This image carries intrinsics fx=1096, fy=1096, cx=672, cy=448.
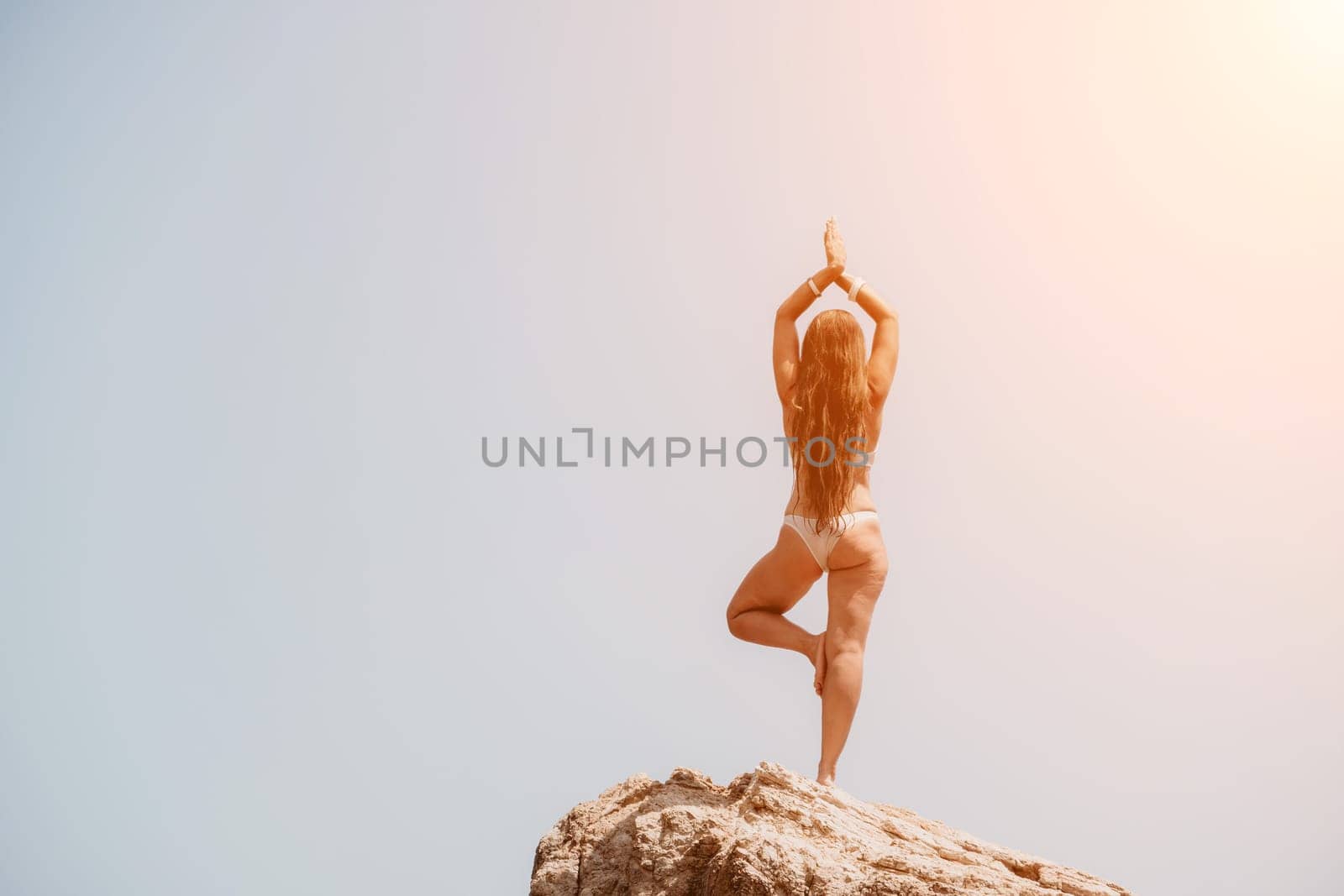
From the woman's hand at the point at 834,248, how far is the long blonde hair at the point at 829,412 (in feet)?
1.34

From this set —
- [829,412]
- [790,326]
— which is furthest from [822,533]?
[790,326]

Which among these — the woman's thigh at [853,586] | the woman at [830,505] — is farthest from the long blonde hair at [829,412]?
the woman's thigh at [853,586]

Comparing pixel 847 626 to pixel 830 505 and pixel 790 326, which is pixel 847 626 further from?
pixel 790 326

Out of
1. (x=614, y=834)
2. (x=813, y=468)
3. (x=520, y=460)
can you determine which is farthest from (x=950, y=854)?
(x=520, y=460)

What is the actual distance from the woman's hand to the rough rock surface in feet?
11.3

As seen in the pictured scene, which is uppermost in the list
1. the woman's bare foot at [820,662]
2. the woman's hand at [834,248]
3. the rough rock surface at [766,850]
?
the woman's hand at [834,248]

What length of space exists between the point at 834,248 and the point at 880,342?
2.51ft

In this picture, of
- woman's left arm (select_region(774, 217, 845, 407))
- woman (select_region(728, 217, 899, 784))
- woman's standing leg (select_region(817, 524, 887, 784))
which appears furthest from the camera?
woman's left arm (select_region(774, 217, 845, 407))

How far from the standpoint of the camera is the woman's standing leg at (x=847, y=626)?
6.74 m

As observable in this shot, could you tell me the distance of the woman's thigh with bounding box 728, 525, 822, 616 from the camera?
7070mm

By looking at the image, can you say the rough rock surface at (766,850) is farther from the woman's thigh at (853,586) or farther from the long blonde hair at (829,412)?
the long blonde hair at (829,412)

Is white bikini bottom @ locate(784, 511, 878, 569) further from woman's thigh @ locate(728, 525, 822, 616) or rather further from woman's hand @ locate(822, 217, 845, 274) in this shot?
woman's hand @ locate(822, 217, 845, 274)

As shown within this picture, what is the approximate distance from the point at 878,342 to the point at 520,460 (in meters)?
3.94

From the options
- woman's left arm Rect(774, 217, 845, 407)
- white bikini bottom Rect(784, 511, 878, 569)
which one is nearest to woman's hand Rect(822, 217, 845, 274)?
woman's left arm Rect(774, 217, 845, 407)
